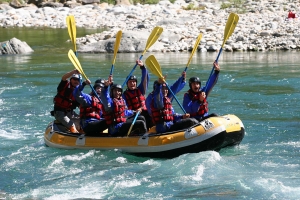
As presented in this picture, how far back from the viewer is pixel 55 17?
1448 inches

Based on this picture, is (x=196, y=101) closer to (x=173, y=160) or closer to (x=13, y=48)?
(x=173, y=160)

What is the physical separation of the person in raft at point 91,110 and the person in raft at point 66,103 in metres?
0.29

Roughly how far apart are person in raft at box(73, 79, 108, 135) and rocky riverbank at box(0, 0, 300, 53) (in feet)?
47.1

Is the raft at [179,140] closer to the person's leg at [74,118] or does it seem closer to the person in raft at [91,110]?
the person in raft at [91,110]

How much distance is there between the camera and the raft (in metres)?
8.73

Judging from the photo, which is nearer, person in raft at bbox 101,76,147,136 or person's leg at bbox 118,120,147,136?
person in raft at bbox 101,76,147,136

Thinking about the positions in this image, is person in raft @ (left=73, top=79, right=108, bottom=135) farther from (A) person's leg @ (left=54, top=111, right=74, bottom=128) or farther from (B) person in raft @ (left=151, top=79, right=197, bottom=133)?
(B) person in raft @ (left=151, top=79, right=197, bottom=133)

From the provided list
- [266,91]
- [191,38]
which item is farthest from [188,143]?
[191,38]

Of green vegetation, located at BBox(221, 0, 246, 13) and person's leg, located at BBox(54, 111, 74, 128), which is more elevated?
green vegetation, located at BBox(221, 0, 246, 13)

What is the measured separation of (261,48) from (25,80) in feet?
32.3

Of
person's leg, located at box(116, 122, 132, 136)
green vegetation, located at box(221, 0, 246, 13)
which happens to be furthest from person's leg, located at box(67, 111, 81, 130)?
green vegetation, located at box(221, 0, 246, 13)

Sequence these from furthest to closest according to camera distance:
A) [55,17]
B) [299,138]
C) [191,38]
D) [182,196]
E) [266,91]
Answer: [55,17]
[191,38]
[266,91]
[299,138]
[182,196]

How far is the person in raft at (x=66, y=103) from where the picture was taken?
9.70m

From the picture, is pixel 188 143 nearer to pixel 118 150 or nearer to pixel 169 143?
pixel 169 143
